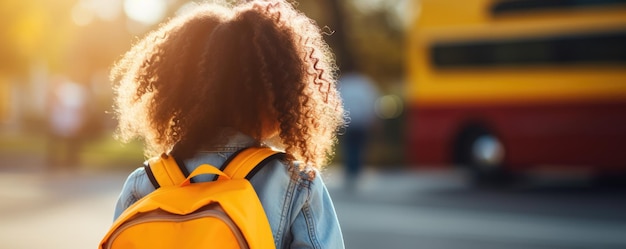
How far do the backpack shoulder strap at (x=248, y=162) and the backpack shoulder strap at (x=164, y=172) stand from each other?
0.39ft

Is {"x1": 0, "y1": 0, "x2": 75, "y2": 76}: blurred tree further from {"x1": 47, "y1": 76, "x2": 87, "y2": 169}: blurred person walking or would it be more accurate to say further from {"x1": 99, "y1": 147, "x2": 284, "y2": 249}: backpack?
{"x1": 99, "y1": 147, "x2": 284, "y2": 249}: backpack

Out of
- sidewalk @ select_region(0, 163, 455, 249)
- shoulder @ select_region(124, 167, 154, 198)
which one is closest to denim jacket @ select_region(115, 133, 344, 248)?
shoulder @ select_region(124, 167, 154, 198)

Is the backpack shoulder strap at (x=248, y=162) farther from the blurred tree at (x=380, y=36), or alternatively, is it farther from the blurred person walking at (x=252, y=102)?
the blurred tree at (x=380, y=36)

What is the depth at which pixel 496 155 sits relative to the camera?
13.8 m

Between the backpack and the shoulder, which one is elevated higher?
the shoulder

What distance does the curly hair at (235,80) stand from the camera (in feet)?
8.04

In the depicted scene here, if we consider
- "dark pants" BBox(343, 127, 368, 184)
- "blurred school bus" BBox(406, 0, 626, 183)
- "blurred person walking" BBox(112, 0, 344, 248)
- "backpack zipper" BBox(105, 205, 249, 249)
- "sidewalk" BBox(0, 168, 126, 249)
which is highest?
Result: "blurred school bus" BBox(406, 0, 626, 183)

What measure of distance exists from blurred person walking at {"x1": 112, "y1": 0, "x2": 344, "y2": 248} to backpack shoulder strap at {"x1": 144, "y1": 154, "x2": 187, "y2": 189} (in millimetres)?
38

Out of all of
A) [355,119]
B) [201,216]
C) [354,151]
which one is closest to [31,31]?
[354,151]

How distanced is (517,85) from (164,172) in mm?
11308

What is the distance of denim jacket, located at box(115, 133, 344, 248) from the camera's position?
2.43 metres

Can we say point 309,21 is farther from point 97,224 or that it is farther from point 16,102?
point 16,102

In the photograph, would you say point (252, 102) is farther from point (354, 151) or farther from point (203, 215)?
point (354, 151)

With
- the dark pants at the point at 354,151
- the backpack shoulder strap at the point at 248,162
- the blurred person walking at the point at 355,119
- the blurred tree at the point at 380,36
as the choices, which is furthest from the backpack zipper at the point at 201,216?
the blurred tree at the point at 380,36
